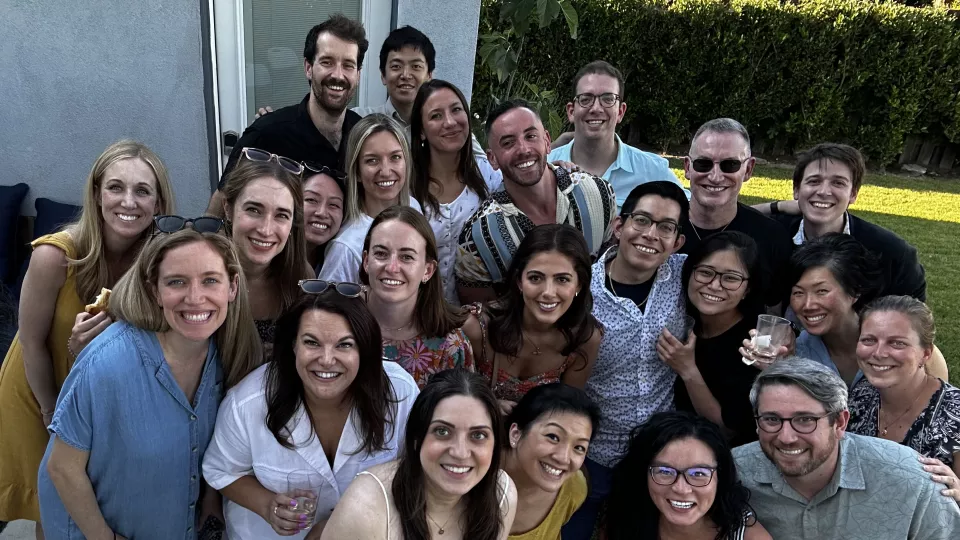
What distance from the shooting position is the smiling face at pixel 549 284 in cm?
353

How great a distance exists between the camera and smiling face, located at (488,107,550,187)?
4195mm

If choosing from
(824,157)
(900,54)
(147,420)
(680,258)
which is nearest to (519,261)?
(680,258)

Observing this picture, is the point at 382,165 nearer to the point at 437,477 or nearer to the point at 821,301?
the point at 437,477

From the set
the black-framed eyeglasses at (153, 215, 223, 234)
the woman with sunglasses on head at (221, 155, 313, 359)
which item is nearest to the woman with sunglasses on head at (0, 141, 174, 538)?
the woman with sunglasses on head at (221, 155, 313, 359)

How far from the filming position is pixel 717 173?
13.8ft

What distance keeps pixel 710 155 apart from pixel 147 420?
3.03 m

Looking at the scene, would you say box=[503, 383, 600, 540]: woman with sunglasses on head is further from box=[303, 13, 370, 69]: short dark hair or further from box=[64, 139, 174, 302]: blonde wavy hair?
box=[303, 13, 370, 69]: short dark hair

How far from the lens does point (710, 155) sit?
424 cm

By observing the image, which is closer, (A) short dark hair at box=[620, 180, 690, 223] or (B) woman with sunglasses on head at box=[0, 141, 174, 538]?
(B) woman with sunglasses on head at box=[0, 141, 174, 538]

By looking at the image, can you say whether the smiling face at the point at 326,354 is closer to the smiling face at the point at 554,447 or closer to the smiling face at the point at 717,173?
the smiling face at the point at 554,447

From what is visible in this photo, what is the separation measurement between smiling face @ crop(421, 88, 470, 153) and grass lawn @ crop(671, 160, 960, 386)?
17.7 ft

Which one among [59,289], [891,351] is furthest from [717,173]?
[59,289]

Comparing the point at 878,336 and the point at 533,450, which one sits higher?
the point at 878,336

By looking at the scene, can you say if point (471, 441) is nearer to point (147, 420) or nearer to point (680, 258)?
point (147, 420)
